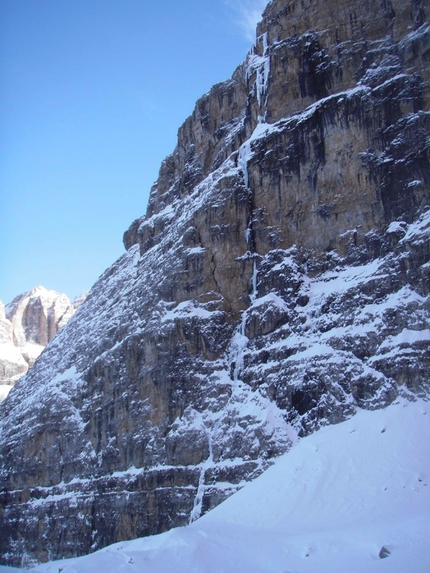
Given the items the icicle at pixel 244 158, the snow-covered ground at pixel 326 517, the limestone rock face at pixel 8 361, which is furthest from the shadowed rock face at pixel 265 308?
the limestone rock face at pixel 8 361

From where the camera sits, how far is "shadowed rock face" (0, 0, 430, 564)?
45.6 metres

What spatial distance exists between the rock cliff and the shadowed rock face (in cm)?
6684

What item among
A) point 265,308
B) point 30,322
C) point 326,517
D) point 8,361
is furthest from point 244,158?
point 30,322

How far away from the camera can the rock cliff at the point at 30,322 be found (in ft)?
429

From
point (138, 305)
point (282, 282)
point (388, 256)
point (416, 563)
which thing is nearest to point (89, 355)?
point (138, 305)

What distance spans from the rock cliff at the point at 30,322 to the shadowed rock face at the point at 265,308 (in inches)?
2632

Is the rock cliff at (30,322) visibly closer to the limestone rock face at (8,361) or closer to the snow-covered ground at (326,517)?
the limestone rock face at (8,361)

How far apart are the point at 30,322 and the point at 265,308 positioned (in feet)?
335

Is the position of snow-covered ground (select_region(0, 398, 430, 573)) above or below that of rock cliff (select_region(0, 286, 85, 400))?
below

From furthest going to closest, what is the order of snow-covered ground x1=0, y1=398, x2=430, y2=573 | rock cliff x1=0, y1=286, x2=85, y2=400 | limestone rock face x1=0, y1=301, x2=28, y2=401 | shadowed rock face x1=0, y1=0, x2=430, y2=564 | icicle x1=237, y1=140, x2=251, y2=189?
rock cliff x1=0, y1=286, x2=85, y2=400, limestone rock face x1=0, y1=301, x2=28, y2=401, icicle x1=237, y1=140, x2=251, y2=189, shadowed rock face x1=0, y1=0, x2=430, y2=564, snow-covered ground x1=0, y1=398, x2=430, y2=573

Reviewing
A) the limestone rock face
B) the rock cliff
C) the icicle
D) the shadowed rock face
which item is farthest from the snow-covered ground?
the rock cliff

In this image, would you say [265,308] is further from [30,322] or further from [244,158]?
[30,322]

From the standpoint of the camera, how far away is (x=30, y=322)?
469 feet

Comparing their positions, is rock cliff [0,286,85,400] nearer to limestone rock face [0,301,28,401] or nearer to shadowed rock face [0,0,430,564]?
limestone rock face [0,301,28,401]
